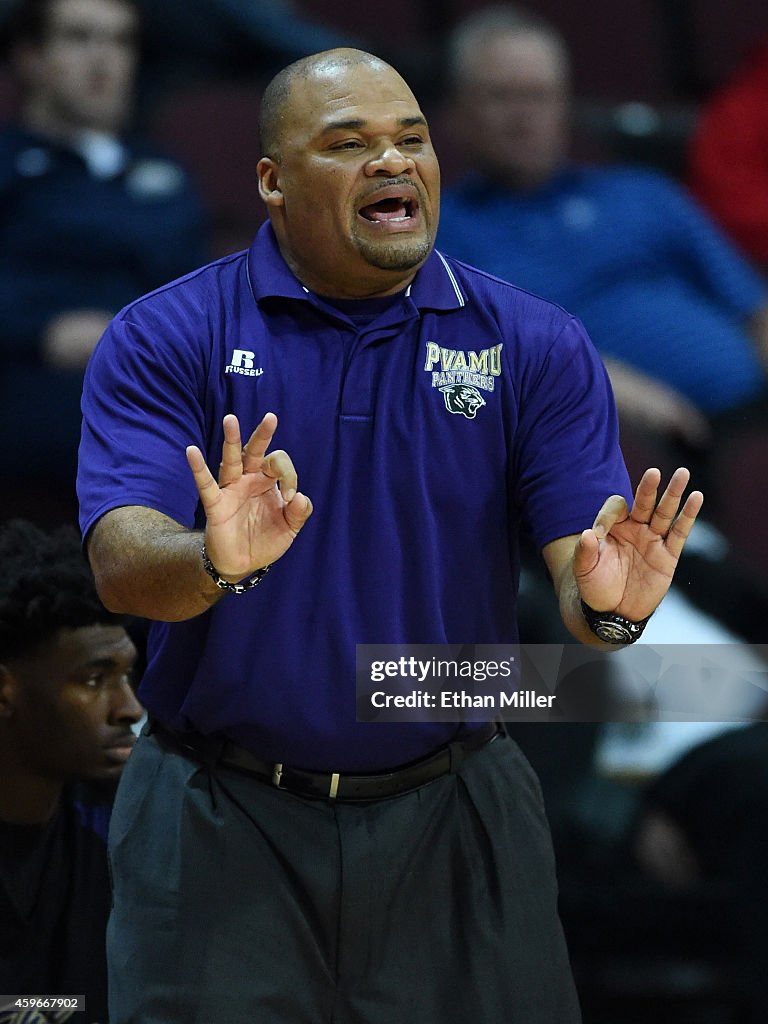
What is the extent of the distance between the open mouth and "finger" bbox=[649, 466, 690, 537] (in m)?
0.44

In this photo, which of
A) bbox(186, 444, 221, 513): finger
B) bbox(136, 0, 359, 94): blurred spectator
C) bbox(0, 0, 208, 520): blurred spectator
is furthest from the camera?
bbox(136, 0, 359, 94): blurred spectator

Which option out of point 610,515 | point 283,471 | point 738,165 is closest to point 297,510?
point 283,471

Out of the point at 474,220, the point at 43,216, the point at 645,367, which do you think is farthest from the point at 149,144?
the point at 645,367

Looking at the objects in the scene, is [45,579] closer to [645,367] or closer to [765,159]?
Answer: [645,367]

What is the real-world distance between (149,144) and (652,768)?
5.51 ft

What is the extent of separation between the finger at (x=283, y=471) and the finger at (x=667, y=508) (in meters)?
0.37

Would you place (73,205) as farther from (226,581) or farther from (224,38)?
(226,581)

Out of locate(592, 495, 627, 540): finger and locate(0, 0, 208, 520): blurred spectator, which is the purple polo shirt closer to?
locate(592, 495, 627, 540): finger

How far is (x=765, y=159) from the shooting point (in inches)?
149

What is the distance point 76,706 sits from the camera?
7.06 ft

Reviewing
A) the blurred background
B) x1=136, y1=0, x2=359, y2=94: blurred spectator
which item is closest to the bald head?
the blurred background

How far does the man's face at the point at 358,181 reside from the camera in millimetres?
1786

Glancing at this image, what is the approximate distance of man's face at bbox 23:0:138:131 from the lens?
321cm

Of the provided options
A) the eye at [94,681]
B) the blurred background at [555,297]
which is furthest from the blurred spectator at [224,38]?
the eye at [94,681]
